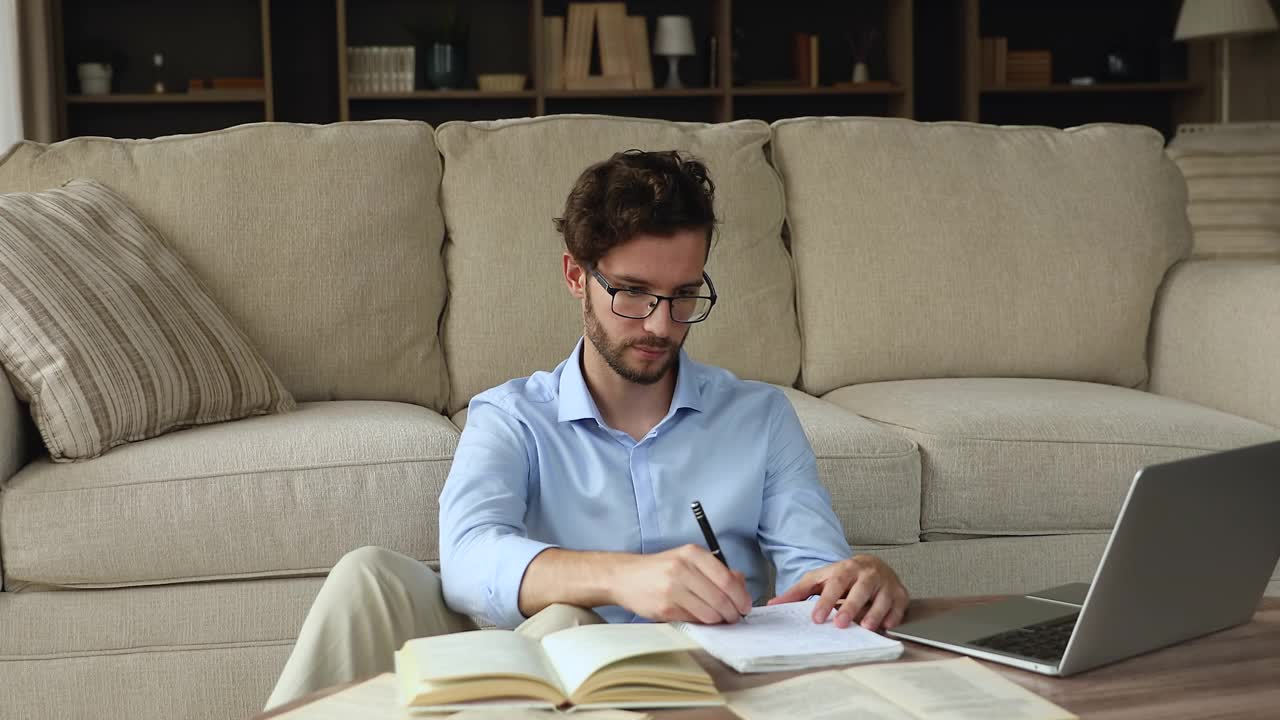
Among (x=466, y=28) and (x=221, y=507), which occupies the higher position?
(x=466, y=28)

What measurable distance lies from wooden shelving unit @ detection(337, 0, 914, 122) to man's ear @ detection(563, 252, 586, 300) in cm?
344

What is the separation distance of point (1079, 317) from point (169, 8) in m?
3.75

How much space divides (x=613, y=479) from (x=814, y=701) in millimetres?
635

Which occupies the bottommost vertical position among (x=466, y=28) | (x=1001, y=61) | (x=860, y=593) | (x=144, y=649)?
(x=144, y=649)

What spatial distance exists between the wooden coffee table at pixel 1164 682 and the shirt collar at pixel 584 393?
0.52m

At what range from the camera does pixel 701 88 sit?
16.9 ft

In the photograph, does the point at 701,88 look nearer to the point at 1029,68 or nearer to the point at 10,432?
the point at 1029,68

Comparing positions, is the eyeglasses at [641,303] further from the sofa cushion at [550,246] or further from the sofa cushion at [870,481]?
the sofa cushion at [550,246]

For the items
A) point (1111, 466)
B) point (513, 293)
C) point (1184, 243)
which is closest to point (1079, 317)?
point (1184, 243)

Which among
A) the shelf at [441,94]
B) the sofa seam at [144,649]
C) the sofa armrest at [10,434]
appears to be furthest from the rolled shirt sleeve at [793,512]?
the shelf at [441,94]

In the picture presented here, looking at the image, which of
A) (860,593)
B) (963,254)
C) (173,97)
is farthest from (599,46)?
(860,593)

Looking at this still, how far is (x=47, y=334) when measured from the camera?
6.38 feet

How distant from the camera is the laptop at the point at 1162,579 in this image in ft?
3.33

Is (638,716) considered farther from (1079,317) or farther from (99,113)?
(99,113)
